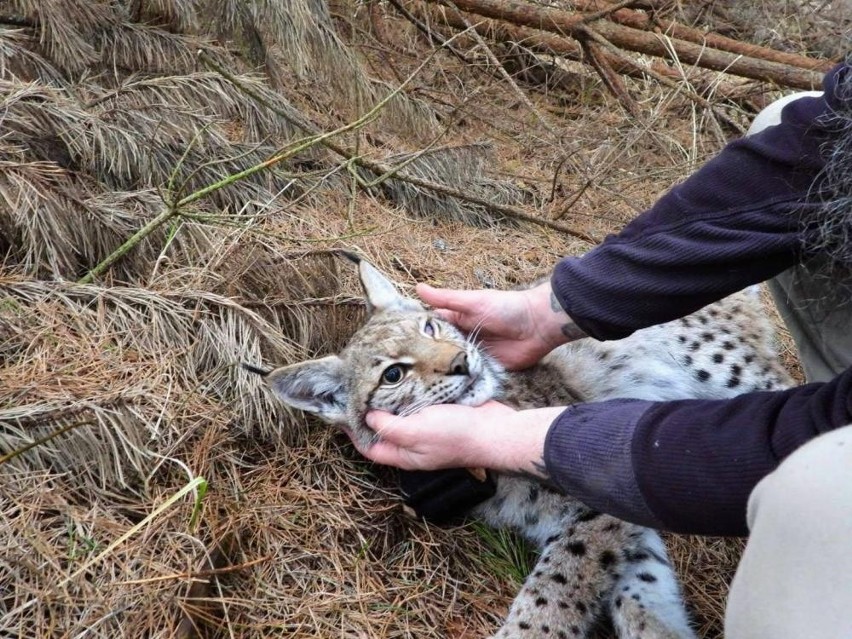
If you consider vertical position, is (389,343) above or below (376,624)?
above

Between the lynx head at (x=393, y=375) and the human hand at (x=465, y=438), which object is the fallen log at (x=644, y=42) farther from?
the human hand at (x=465, y=438)

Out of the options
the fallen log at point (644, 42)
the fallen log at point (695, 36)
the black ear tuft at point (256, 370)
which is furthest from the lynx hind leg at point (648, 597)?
the fallen log at point (695, 36)

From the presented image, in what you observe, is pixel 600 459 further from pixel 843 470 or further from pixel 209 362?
pixel 209 362

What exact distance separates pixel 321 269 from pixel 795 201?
1.85 meters

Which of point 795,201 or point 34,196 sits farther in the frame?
point 34,196

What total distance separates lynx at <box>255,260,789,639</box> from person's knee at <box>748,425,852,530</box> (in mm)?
1094

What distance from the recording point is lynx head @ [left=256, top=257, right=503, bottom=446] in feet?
9.50

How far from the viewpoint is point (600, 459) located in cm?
217

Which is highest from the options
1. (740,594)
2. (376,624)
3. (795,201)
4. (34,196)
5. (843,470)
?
(795,201)

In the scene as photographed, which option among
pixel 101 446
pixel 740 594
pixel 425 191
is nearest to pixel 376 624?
pixel 101 446

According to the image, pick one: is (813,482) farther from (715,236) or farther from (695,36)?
(695,36)

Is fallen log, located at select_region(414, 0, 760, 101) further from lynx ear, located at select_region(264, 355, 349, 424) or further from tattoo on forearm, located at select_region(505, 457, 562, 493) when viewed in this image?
tattoo on forearm, located at select_region(505, 457, 562, 493)

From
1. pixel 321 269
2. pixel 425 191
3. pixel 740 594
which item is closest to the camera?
pixel 740 594

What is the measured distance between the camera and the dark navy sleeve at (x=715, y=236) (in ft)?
8.07
